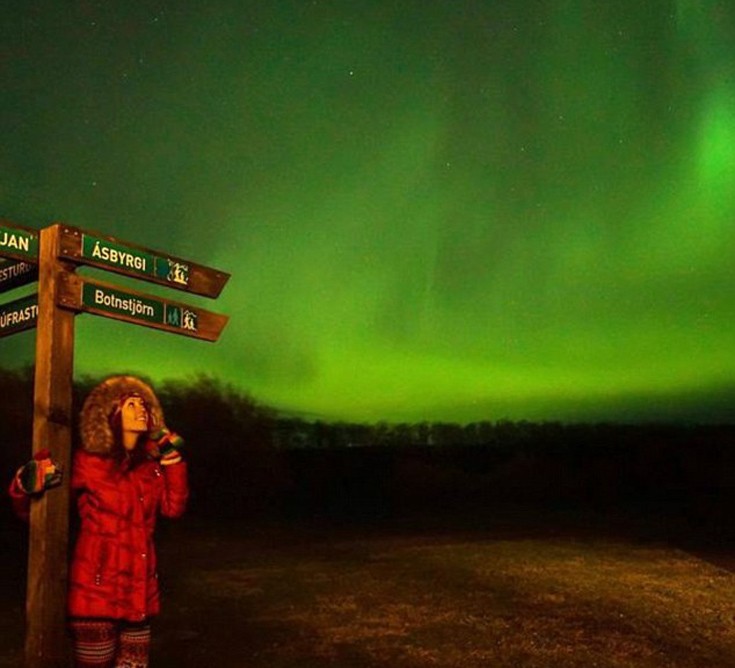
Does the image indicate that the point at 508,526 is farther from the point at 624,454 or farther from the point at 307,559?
the point at 624,454

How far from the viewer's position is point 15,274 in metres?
4.44

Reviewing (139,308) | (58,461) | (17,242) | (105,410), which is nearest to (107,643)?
(58,461)

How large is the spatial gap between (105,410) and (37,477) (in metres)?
0.42

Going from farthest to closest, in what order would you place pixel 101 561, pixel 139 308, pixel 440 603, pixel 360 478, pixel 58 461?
pixel 360 478 < pixel 440 603 < pixel 139 308 < pixel 58 461 < pixel 101 561

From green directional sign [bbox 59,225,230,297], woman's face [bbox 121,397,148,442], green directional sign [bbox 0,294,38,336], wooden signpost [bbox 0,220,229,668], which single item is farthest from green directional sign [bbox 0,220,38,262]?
woman's face [bbox 121,397,148,442]

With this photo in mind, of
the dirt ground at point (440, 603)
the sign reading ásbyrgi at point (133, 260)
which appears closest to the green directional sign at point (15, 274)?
the sign reading ásbyrgi at point (133, 260)

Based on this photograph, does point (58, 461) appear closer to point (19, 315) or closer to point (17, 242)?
point (19, 315)

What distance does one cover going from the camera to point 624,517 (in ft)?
64.0

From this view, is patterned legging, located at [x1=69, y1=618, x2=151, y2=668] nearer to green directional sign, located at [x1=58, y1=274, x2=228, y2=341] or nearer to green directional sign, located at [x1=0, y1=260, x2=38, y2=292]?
green directional sign, located at [x1=58, y1=274, x2=228, y2=341]

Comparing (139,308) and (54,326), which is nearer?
(54,326)

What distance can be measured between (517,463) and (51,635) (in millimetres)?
35061

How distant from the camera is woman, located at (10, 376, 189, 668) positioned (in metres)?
3.61

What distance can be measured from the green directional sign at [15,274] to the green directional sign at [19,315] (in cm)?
9

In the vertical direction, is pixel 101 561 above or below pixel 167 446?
below
